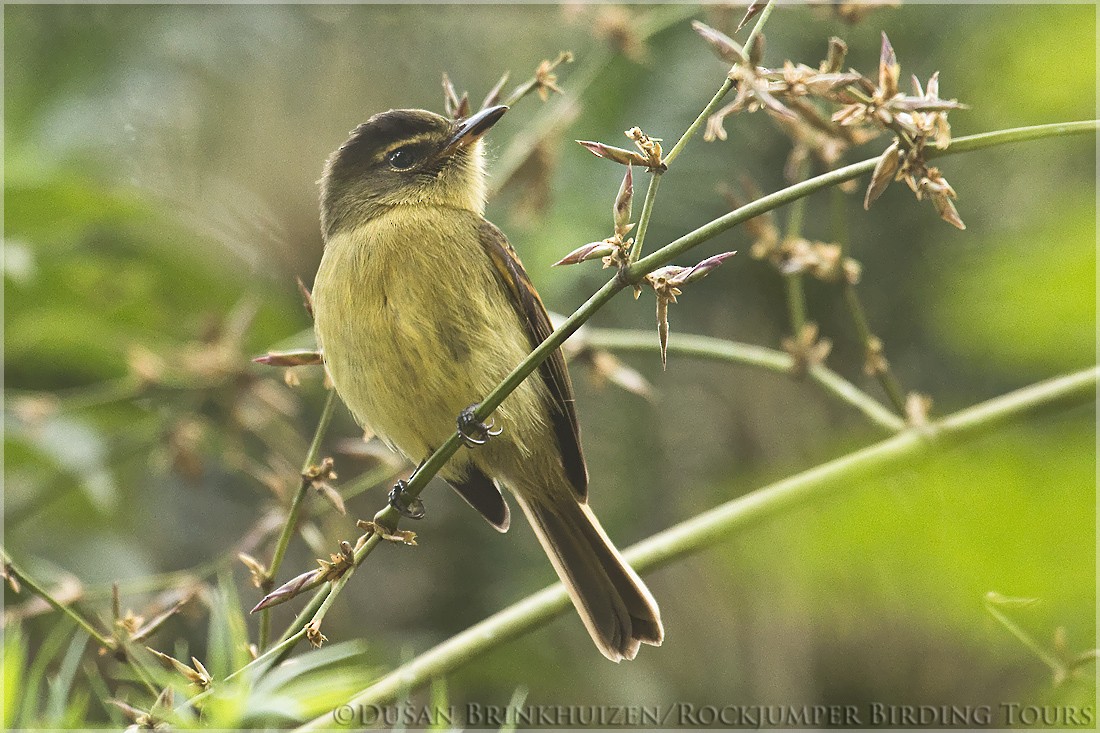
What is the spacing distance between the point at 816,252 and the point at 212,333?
3.96 ft

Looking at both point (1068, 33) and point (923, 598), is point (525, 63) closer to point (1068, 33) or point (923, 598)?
point (1068, 33)

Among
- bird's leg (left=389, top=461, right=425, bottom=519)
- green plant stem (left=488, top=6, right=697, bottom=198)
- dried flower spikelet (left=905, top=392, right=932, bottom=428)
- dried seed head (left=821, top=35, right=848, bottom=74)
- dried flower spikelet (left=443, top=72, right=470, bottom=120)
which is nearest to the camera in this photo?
dried seed head (left=821, top=35, right=848, bottom=74)

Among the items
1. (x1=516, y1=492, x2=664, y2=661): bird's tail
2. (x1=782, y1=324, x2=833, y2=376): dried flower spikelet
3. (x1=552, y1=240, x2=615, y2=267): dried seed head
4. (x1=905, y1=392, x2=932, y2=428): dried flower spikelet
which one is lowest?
(x1=516, y1=492, x2=664, y2=661): bird's tail

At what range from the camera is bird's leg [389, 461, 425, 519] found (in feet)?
5.06

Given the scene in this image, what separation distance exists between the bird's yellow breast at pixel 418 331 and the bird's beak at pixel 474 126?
200mm

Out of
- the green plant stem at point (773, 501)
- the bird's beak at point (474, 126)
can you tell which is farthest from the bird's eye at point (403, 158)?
the green plant stem at point (773, 501)

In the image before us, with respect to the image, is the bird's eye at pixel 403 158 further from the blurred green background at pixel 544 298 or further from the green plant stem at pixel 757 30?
the green plant stem at pixel 757 30

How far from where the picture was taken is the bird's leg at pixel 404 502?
1542 millimetres

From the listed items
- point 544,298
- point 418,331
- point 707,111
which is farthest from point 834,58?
point 544,298

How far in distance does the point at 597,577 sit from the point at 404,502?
0.61m

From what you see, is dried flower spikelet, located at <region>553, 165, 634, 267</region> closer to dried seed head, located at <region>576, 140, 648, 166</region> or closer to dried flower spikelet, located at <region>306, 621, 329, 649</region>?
dried seed head, located at <region>576, 140, 648, 166</region>

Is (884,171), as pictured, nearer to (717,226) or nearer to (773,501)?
(717,226)

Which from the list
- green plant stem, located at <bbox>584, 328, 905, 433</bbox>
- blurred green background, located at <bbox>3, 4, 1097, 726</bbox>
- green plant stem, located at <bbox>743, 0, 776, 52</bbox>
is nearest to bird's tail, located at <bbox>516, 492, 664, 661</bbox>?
blurred green background, located at <bbox>3, 4, 1097, 726</bbox>

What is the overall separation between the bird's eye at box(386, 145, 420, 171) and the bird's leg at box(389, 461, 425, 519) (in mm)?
691
